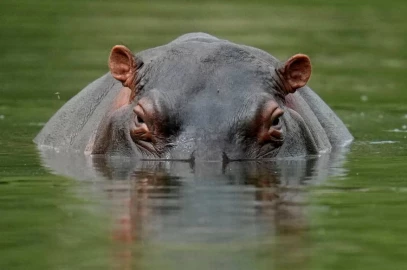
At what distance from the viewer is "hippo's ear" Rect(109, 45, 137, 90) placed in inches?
436

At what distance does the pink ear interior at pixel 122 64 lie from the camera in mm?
11102

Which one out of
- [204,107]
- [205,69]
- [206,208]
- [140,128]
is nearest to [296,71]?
[205,69]

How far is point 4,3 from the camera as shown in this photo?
27.8 metres

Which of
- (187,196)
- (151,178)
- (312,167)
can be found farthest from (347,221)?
(312,167)

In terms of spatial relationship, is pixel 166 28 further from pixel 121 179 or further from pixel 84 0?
pixel 121 179

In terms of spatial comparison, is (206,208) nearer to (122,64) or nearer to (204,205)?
(204,205)

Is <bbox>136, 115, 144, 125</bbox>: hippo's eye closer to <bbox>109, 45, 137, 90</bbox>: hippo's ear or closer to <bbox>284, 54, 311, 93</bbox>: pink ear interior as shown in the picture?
<bbox>109, 45, 137, 90</bbox>: hippo's ear

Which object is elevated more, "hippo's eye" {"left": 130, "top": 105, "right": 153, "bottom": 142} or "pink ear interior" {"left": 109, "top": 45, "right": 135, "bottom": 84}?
"pink ear interior" {"left": 109, "top": 45, "right": 135, "bottom": 84}

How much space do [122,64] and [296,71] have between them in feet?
4.43

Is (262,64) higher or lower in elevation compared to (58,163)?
higher

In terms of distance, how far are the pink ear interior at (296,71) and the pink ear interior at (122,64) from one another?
1.19 m

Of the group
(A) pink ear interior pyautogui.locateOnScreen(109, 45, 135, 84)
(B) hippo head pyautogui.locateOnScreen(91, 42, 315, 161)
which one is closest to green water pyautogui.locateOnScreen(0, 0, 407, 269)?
(B) hippo head pyautogui.locateOnScreen(91, 42, 315, 161)

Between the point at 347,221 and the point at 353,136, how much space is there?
242 inches

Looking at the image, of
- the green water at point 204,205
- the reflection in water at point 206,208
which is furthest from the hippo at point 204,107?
the green water at point 204,205
